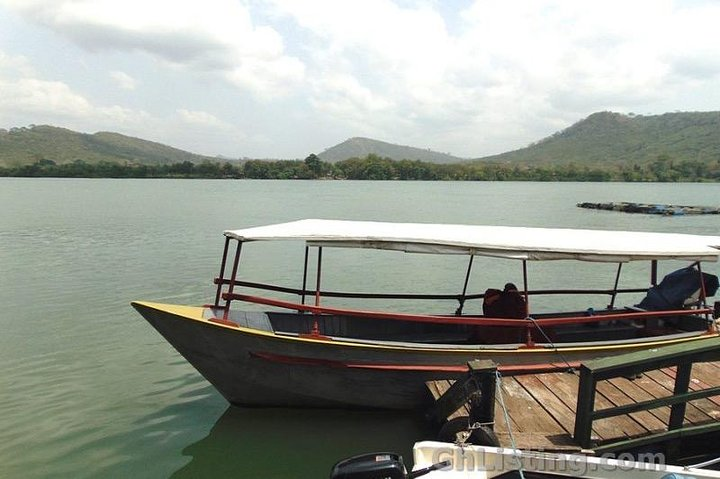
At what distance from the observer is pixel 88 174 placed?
456 ft

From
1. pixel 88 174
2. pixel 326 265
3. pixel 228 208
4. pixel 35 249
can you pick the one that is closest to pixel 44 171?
pixel 88 174

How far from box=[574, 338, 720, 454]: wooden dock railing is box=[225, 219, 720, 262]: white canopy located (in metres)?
2.20

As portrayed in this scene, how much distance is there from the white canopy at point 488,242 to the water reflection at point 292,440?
2640 mm

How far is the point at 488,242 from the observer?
7.04 meters

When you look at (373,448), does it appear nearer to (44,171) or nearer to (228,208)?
(228,208)

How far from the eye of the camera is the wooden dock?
511 cm

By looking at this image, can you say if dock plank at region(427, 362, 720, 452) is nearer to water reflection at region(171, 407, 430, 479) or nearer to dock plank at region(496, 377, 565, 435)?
dock plank at region(496, 377, 565, 435)

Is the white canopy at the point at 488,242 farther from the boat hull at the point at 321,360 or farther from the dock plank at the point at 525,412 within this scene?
the dock plank at the point at 525,412

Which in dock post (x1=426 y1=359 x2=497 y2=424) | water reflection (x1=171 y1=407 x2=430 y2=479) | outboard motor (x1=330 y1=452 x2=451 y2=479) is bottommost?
water reflection (x1=171 y1=407 x2=430 y2=479)

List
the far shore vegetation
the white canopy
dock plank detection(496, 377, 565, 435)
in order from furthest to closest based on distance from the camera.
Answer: the far shore vegetation < the white canopy < dock plank detection(496, 377, 565, 435)

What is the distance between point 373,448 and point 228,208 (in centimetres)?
4724

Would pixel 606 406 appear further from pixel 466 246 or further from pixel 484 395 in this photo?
pixel 466 246

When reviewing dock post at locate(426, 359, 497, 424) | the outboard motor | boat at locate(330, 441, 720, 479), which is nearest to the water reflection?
dock post at locate(426, 359, 497, 424)

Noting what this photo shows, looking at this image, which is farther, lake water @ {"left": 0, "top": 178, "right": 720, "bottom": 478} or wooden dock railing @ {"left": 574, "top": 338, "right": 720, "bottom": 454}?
lake water @ {"left": 0, "top": 178, "right": 720, "bottom": 478}
